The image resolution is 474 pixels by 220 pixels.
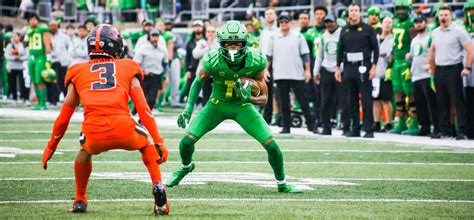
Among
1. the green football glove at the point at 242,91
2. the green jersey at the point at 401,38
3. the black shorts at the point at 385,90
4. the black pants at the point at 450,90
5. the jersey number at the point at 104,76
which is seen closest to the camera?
the jersey number at the point at 104,76

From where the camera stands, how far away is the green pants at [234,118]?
10.3 metres

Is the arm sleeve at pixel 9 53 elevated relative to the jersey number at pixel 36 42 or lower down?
lower down

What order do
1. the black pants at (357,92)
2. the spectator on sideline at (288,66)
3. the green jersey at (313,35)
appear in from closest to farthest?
the black pants at (357,92), the spectator on sideline at (288,66), the green jersey at (313,35)

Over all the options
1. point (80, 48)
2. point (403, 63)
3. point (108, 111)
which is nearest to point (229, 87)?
point (108, 111)

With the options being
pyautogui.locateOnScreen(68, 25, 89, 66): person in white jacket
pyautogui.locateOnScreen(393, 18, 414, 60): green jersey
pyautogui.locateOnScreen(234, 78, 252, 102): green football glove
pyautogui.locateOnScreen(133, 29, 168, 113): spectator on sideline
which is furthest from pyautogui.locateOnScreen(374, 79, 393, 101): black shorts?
pyautogui.locateOnScreen(234, 78, 252, 102): green football glove

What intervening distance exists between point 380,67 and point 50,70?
27.1 feet

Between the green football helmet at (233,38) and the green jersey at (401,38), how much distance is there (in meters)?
8.69

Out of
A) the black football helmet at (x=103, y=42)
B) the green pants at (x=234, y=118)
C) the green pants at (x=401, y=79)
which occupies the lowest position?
the green pants at (x=401, y=79)

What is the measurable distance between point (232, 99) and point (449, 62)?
727 centimetres

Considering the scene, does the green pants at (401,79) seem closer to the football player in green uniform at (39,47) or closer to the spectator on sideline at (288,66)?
the spectator on sideline at (288,66)

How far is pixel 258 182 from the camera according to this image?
11062mm

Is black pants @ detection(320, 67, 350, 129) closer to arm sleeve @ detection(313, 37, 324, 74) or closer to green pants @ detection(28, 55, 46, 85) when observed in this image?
arm sleeve @ detection(313, 37, 324, 74)

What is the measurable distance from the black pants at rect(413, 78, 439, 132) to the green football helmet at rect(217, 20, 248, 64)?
8.13 m

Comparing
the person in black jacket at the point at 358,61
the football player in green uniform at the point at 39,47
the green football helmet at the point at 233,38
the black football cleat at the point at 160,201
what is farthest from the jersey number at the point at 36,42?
the black football cleat at the point at 160,201
